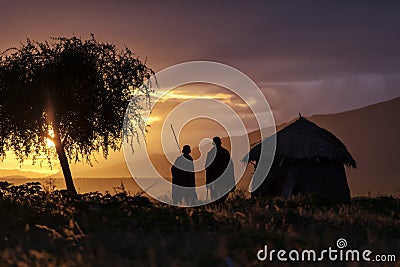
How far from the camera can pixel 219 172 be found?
74.8 feet

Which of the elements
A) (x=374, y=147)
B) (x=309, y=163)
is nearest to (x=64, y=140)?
(x=309, y=163)

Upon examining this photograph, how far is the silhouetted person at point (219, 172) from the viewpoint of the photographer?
74.3 ft

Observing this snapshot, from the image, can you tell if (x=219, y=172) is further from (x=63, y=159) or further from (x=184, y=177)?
(x=63, y=159)

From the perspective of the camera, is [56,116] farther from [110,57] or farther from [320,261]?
[320,261]

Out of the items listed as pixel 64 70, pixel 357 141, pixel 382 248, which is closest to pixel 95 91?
pixel 64 70

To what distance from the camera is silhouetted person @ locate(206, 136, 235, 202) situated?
2264 cm

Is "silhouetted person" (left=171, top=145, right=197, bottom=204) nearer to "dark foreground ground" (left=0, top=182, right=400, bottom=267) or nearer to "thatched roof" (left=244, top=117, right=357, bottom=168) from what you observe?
"dark foreground ground" (left=0, top=182, right=400, bottom=267)

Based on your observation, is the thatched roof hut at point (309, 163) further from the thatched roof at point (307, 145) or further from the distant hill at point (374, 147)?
the distant hill at point (374, 147)

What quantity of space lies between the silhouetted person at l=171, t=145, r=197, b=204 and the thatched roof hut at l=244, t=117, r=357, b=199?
10.2 meters

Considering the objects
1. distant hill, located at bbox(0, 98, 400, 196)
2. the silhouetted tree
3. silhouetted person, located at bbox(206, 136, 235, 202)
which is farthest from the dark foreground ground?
distant hill, located at bbox(0, 98, 400, 196)

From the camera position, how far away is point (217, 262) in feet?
29.8

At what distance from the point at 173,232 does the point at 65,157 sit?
20759mm

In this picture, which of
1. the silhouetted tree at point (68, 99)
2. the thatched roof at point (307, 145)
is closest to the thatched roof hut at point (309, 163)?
the thatched roof at point (307, 145)

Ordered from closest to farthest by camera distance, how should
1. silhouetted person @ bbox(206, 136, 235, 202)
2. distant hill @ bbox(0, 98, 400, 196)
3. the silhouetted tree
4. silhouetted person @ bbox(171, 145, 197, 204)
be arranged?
silhouetted person @ bbox(171, 145, 197, 204) < silhouetted person @ bbox(206, 136, 235, 202) < the silhouetted tree < distant hill @ bbox(0, 98, 400, 196)
